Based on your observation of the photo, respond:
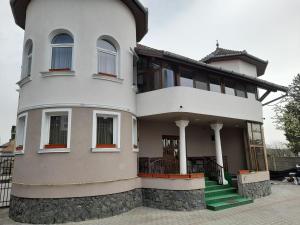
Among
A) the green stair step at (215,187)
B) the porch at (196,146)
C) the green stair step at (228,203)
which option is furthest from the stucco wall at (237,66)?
the green stair step at (228,203)

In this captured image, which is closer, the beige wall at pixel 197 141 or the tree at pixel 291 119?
the beige wall at pixel 197 141

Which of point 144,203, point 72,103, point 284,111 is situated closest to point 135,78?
point 72,103

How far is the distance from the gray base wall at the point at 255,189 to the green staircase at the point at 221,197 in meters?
0.40

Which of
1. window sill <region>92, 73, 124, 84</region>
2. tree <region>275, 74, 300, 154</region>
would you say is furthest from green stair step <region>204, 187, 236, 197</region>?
tree <region>275, 74, 300, 154</region>

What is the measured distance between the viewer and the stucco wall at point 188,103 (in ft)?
32.6

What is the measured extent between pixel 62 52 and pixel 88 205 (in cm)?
593

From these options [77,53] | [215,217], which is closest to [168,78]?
[77,53]

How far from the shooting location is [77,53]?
9.01 m

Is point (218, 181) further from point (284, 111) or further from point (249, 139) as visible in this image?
point (284, 111)

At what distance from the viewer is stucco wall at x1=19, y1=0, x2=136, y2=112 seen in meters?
8.74

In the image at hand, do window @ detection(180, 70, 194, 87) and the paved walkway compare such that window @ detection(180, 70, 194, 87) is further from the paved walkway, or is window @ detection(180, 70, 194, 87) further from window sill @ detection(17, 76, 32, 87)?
window sill @ detection(17, 76, 32, 87)

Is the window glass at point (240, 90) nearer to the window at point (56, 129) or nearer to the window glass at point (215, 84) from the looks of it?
the window glass at point (215, 84)

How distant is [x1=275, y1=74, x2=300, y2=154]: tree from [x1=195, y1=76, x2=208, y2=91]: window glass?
18.9 metres

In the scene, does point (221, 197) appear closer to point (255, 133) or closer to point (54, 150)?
point (255, 133)
